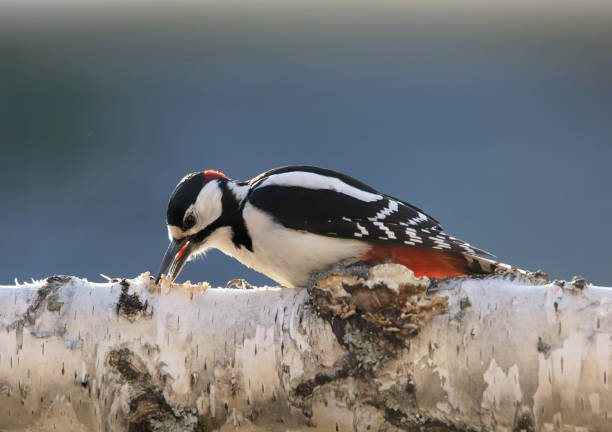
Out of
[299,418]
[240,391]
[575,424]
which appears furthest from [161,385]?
[575,424]

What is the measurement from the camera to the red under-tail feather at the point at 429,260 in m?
2.37

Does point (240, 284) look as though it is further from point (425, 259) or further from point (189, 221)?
point (425, 259)

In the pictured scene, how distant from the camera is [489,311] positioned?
1.75 metres

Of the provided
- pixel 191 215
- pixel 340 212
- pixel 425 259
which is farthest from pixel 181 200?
pixel 425 259

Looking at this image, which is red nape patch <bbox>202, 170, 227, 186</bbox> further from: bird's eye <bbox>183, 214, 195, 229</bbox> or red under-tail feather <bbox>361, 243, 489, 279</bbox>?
red under-tail feather <bbox>361, 243, 489, 279</bbox>

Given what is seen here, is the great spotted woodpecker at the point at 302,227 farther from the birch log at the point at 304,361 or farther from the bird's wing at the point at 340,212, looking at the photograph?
the birch log at the point at 304,361

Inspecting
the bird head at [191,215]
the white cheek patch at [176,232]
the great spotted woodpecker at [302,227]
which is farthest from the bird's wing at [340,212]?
the white cheek patch at [176,232]

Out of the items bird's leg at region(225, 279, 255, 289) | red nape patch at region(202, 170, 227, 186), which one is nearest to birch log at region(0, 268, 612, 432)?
bird's leg at region(225, 279, 255, 289)

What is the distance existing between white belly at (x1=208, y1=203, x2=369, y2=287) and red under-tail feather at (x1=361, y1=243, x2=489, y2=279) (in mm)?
71

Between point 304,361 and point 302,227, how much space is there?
2.03 ft

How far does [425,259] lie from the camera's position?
243 centimetres

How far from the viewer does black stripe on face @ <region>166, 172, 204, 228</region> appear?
2426mm

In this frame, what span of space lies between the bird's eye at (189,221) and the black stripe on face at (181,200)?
0.05 ft

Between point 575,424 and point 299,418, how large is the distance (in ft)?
2.16
